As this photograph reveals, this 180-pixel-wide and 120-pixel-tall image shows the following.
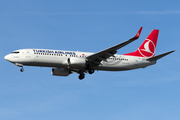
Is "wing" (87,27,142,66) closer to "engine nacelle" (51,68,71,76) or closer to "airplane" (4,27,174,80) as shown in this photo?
"airplane" (4,27,174,80)

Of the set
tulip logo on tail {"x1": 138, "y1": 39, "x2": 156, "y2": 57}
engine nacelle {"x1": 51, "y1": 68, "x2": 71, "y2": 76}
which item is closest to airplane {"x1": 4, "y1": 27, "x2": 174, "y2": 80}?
engine nacelle {"x1": 51, "y1": 68, "x2": 71, "y2": 76}

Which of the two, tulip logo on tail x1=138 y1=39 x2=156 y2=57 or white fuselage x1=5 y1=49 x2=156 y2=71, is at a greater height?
tulip logo on tail x1=138 y1=39 x2=156 y2=57

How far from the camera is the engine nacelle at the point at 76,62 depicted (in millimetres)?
49062

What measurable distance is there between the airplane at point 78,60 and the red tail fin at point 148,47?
135cm

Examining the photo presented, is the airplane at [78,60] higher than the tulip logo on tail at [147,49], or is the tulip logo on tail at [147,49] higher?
the tulip logo on tail at [147,49]

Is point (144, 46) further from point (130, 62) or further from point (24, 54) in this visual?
point (24, 54)

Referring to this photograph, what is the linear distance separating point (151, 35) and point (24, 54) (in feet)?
77.8

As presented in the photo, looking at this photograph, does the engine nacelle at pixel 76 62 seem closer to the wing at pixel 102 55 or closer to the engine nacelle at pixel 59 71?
the wing at pixel 102 55

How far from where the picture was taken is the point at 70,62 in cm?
4909

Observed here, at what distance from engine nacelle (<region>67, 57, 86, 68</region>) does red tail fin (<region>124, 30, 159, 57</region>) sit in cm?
1057

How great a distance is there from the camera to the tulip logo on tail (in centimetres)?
5794

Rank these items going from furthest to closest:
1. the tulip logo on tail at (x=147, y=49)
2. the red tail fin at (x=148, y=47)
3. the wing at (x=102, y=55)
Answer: the tulip logo on tail at (x=147, y=49) < the red tail fin at (x=148, y=47) < the wing at (x=102, y=55)

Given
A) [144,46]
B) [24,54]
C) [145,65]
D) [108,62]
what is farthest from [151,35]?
[24,54]

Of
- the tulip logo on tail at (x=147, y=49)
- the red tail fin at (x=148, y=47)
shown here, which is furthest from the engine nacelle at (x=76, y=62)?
the tulip logo on tail at (x=147, y=49)
